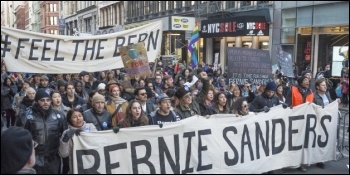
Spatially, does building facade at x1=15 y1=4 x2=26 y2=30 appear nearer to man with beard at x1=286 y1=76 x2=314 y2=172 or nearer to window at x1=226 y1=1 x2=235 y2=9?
window at x1=226 y1=1 x2=235 y2=9

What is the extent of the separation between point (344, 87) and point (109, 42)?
1001cm

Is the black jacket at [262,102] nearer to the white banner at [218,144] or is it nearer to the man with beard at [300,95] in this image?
the man with beard at [300,95]

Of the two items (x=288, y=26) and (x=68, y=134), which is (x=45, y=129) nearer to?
(x=68, y=134)

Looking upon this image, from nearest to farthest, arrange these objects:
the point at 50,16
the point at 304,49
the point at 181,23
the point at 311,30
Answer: the point at 311,30 < the point at 304,49 < the point at 181,23 < the point at 50,16

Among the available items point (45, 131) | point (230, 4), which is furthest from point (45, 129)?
point (230, 4)

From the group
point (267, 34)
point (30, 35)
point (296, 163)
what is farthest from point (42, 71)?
point (267, 34)

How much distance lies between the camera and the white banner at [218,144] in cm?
474

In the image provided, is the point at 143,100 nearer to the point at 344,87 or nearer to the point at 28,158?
the point at 28,158

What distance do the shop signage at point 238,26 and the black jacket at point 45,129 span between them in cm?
1821

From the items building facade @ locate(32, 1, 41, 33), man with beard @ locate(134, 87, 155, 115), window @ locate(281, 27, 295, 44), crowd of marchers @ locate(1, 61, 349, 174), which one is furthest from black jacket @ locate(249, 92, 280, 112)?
building facade @ locate(32, 1, 41, 33)

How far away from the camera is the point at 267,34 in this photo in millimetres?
22609

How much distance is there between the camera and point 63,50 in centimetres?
547

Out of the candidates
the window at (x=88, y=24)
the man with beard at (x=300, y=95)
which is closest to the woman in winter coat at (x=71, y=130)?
the man with beard at (x=300, y=95)

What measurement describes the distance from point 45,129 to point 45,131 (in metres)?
0.02
